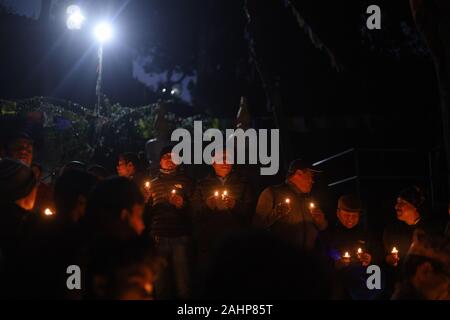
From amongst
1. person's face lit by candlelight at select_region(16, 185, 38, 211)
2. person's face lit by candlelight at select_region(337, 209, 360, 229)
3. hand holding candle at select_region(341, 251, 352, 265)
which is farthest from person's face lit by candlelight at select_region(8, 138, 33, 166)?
person's face lit by candlelight at select_region(337, 209, 360, 229)

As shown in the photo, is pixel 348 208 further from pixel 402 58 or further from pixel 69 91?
pixel 69 91

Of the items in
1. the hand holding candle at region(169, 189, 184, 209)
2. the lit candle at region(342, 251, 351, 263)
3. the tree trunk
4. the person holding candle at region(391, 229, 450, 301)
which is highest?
the tree trunk

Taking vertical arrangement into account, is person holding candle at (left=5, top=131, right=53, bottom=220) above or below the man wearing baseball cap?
above

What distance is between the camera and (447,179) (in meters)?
10.3

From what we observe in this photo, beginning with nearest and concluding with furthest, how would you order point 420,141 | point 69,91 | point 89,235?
point 89,235
point 420,141
point 69,91

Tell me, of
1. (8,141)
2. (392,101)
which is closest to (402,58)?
(392,101)

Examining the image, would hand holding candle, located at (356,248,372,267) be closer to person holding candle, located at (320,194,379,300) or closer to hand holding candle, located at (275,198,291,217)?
person holding candle, located at (320,194,379,300)

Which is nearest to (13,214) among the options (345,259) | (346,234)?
(345,259)

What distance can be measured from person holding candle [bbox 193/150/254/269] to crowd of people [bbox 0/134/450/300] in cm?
1

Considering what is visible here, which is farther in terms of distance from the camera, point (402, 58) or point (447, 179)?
point (402, 58)

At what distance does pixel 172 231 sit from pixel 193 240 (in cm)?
37

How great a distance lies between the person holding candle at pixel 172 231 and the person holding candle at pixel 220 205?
0.26 meters

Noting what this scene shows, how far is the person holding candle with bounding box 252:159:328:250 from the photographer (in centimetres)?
684

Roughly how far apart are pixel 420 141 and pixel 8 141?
13.8 m
